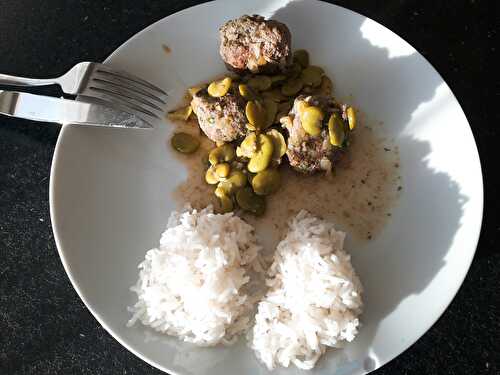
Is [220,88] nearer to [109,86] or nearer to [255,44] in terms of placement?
[255,44]

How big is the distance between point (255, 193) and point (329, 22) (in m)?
0.99

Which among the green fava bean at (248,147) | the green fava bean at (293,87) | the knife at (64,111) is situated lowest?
the knife at (64,111)

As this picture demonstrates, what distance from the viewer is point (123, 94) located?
2570 mm

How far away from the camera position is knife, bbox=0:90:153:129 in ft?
8.12

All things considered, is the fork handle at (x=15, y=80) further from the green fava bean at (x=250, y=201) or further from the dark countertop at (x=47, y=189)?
the green fava bean at (x=250, y=201)

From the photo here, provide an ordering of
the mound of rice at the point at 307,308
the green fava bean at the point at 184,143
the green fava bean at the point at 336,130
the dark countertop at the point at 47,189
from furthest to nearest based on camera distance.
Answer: the green fava bean at the point at 184,143, the dark countertop at the point at 47,189, the green fava bean at the point at 336,130, the mound of rice at the point at 307,308

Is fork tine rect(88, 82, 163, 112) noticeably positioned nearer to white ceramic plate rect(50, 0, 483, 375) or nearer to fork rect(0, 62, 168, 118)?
fork rect(0, 62, 168, 118)

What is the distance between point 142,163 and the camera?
2609 mm

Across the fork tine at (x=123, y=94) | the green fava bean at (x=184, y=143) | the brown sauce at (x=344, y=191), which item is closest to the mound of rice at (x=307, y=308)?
the brown sauce at (x=344, y=191)

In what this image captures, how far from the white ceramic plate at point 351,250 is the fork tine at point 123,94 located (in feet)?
0.45

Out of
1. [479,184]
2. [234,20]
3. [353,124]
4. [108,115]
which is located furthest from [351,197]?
[108,115]

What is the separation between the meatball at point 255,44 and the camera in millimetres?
2490

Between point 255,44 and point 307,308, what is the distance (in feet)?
4.18

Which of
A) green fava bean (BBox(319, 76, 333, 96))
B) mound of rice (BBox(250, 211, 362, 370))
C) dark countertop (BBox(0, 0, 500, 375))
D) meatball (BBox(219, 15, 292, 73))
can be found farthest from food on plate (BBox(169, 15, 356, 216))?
dark countertop (BBox(0, 0, 500, 375))
